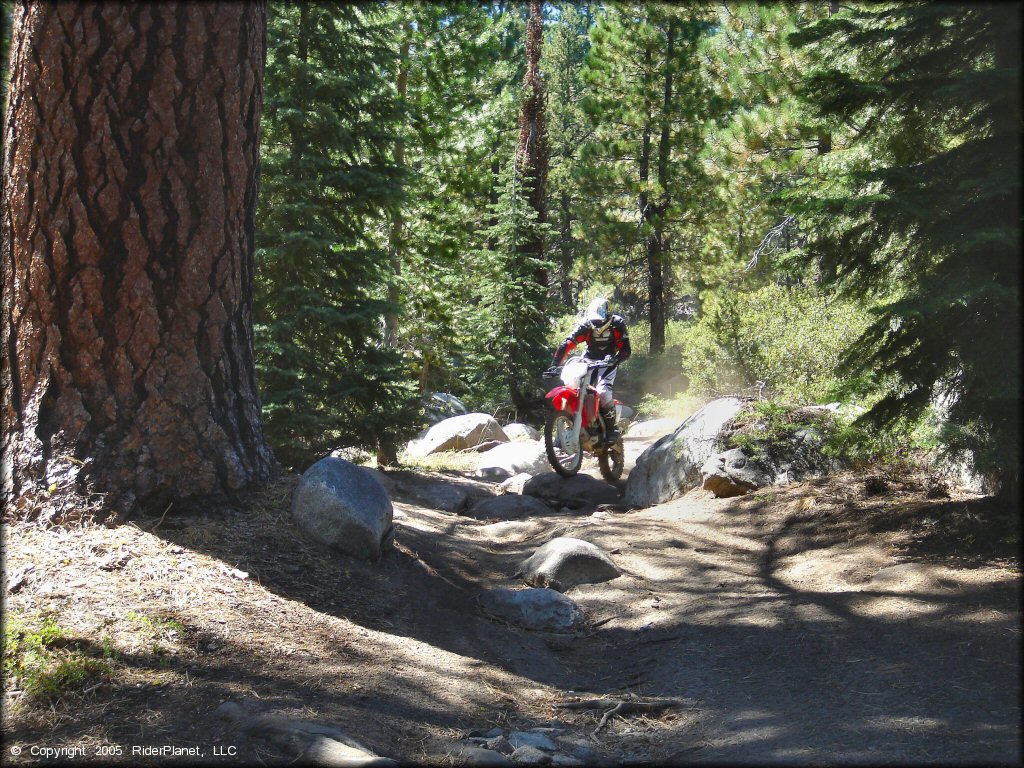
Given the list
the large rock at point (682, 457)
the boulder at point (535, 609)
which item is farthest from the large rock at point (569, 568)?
the large rock at point (682, 457)

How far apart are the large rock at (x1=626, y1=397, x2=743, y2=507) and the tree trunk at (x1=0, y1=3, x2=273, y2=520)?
16.3 feet

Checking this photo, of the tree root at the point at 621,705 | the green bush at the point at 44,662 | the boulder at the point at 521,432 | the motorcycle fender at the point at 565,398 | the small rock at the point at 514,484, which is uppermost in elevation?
the motorcycle fender at the point at 565,398

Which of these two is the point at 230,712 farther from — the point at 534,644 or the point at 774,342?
the point at 774,342

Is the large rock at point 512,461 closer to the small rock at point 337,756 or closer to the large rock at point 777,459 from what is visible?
the large rock at point 777,459

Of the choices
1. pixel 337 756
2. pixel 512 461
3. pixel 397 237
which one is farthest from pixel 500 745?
pixel 397 237

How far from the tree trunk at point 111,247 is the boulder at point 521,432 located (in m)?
10.6

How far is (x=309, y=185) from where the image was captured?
8.22 m

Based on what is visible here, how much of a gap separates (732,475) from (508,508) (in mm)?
2594

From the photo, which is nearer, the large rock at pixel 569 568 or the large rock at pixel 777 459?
the large rock at pixel 569 568

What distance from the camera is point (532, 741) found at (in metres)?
2.89

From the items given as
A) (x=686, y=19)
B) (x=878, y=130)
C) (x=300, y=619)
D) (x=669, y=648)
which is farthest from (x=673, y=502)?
(x=686, y=19)

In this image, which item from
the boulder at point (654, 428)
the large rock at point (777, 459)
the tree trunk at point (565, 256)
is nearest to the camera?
the large rock at point (777, 459)

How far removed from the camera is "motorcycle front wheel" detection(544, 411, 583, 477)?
29.6ft

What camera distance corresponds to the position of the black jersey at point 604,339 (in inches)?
364
